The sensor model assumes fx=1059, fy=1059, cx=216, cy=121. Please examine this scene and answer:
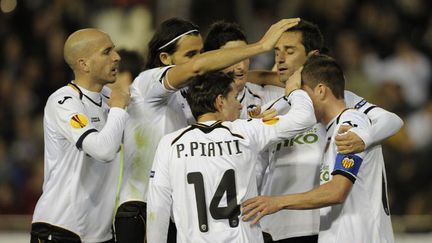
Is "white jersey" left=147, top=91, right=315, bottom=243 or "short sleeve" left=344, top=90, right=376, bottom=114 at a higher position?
"short sleeve" left=344, top=90, right=376, bottom=114

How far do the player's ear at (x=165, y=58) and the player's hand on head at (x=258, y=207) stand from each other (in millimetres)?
1366

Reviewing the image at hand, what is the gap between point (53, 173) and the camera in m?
7.18

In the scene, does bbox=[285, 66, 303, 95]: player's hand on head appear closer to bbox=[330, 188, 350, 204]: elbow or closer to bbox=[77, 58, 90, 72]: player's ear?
bbox=[330, 188, 350, 204]: elbow

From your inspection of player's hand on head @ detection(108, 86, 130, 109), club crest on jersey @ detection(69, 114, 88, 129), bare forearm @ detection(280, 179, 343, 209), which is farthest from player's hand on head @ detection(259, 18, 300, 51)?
club crest on jersey @ detection(69, 114, 88, 129)

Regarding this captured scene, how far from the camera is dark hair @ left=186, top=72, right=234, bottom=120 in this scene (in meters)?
6.43

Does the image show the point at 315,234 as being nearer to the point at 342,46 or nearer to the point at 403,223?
the point at 403,223

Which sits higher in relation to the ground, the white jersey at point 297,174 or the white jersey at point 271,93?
the white jersey at point 271,93

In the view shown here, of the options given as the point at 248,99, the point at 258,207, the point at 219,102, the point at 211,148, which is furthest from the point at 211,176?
the point at 248,99

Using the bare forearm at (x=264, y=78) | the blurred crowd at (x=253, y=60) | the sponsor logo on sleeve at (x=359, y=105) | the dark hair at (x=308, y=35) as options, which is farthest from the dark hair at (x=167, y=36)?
the blurred crowd at (x=253, y=60)

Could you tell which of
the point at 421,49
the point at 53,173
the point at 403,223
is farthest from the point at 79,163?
the point at 421,49

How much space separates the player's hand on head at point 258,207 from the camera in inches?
249

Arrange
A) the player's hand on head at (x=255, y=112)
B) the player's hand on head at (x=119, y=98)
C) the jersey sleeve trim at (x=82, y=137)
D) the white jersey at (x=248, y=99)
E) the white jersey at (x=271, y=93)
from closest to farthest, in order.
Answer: the jersey sleeve trim at (x=82, y=137)
the player's hand on head at (x=119, y=98)
the player's hand on head at (x=255, y=112)
the white jersey at (x=248, y=99)
the white jersey at (x=271, y=93)

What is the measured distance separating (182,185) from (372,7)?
307 inches

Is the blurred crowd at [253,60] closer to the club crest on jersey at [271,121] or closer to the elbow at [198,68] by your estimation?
the club crest on jersey at [271,121]
